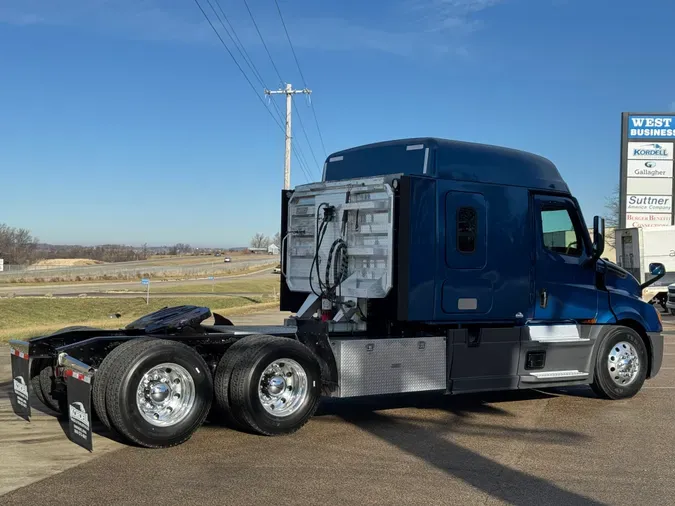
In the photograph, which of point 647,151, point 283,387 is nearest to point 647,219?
point 647,151

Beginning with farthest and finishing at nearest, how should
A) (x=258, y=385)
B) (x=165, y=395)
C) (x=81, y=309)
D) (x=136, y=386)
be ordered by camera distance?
1. (x=81, y=309)
2. (x=258, y=385)
3. (x=165, y=395)
4. (x=136, y=386)

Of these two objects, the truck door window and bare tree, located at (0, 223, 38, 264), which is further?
bare tree, located at (0, 223, 38, 264)

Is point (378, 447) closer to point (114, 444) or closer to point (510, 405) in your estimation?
point (114, 444)

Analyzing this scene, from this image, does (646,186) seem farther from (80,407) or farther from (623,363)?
(80,407)

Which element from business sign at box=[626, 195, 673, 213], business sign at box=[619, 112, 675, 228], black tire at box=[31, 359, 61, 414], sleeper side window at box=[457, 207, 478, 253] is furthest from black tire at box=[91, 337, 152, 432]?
business sign at box=[626, 195, 673, 213]

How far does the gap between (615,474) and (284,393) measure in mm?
3147

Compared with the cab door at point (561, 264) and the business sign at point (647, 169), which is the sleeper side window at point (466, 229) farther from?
the business sign at point (647, 169)

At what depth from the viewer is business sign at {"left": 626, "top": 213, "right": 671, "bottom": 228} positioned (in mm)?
35125

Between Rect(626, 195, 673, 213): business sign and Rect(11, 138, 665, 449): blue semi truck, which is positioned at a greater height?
Rect(626, 195, 673, 213): business sign

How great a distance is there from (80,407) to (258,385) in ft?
5.31

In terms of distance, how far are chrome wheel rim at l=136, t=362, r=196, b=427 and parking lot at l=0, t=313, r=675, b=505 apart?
332 millimetres

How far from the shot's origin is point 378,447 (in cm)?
681

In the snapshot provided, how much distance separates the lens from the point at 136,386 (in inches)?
251

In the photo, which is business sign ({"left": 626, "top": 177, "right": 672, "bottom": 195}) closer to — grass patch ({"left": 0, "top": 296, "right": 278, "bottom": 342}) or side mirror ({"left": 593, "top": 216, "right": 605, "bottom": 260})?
grass patch ({"left": 0, "top": 296, "right": 278, "bottom": 342})
